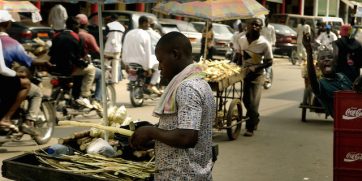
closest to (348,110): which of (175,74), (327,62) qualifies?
(327,62)

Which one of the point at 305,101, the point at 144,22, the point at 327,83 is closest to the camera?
the point at 327,83

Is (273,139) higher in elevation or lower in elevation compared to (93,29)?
lower

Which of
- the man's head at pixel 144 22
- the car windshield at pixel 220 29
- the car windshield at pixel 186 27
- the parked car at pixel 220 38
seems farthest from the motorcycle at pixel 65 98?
the car windshield at pixel 220 29

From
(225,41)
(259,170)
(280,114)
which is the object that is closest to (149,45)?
(280,114)

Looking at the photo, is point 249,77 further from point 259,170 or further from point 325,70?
point 325,70

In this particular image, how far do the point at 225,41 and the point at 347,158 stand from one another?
20832mm

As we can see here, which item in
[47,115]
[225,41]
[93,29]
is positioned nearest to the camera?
[47,115]

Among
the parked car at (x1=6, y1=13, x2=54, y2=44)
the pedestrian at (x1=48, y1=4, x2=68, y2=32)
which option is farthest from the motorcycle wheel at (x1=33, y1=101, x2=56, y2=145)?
the parked car at (x1=6, y1=13, x2=54, y2=44)

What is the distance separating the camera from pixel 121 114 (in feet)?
18.7

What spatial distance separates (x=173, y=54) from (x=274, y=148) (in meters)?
6.03

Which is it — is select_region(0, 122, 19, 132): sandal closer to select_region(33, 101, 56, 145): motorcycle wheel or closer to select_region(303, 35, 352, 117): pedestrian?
select_region(33, 101, 56, 145): motorcycle wheel

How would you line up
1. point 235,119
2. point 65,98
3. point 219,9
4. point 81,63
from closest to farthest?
point 219,9 < point 235,119 < point 81,63 < point 65,98

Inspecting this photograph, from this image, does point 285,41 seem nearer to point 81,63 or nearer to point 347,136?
point 81,63

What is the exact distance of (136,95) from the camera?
12.8m
